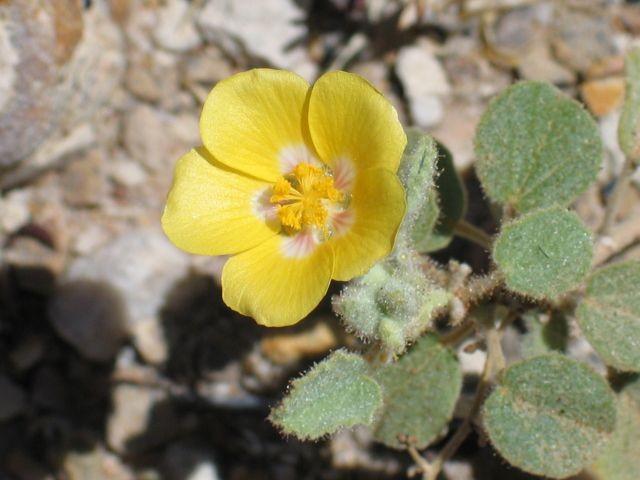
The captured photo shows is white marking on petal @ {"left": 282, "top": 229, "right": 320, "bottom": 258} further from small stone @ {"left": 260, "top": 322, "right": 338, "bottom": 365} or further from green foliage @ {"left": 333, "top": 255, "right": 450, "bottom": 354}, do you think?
small stone @ {"left": 260, "top": 322, "right": 338, "bottom": 365}

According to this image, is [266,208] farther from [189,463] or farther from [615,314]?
[189,463]

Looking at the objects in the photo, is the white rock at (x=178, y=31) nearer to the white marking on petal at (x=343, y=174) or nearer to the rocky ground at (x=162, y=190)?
the rocky ground at (x=162, y=190)

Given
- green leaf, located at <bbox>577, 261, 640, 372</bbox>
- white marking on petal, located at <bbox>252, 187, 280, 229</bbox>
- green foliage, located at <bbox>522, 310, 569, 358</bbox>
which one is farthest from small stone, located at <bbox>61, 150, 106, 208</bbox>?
green leaf, located at <bbox>577, 261, 640, 372</bbox>

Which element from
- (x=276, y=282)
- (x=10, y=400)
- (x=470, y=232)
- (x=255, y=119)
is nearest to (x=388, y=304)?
(x=276, y=282)

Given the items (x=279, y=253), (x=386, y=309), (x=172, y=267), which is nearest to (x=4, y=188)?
(x=172, y=267)

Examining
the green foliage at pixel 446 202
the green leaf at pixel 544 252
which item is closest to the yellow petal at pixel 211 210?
the green foliage at pixel 446 202

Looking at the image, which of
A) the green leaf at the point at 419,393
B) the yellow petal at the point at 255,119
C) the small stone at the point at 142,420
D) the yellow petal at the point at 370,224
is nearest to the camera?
the yellow petal at the point at 370,224

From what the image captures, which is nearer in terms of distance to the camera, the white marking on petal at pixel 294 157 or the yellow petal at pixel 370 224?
the yellow petal at pixel 370 224
